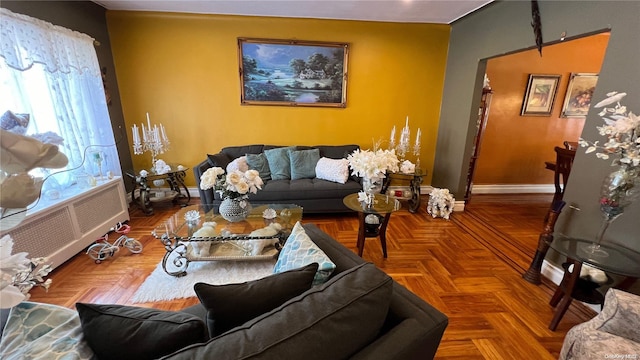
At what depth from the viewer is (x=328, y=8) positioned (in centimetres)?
308

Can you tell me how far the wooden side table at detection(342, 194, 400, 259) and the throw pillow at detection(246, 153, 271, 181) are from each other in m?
1.33

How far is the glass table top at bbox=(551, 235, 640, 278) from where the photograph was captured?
57.3 inches

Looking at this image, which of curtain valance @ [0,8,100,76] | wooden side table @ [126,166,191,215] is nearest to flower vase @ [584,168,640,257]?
wooden side table @ [126,166,191,215]

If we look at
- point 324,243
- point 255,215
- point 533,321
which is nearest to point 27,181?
point 324,243

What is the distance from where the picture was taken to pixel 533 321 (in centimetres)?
177

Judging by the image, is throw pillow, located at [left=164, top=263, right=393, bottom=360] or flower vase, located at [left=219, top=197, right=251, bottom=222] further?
flower vase, located at [left=219, top=197, right=251, bottom=222]

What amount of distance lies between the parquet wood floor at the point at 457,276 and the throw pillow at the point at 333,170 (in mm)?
503

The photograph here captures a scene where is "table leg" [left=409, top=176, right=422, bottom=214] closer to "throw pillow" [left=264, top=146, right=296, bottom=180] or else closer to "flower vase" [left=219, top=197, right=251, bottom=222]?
"throw pillow" [left=264, top=146, right=296, bottom=180]

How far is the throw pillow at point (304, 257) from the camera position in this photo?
1068 mm

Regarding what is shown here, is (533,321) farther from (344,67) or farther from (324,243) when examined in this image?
(344,67)

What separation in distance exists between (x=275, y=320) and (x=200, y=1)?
3.52 m

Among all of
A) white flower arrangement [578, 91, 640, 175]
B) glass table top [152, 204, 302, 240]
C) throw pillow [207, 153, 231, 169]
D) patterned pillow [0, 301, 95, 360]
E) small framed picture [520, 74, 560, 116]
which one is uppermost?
small framed picture [520, 74, 560, 116]

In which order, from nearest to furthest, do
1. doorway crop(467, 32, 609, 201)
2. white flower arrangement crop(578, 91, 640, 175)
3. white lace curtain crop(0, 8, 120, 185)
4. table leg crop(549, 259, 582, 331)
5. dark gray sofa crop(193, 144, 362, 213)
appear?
white flower arrangement crop(578, 91, 640, 175)
table leg crop(549, 259, 582, 331)
white lace curtain crop(0, 8, 120, 185)
dark gray sofa crop(193, 144, 362, 213)
doorway crop(467, 32, 609, 201)

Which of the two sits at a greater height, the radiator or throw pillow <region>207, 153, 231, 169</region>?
throw pillow <region>207, 153, 231, 169</region>
